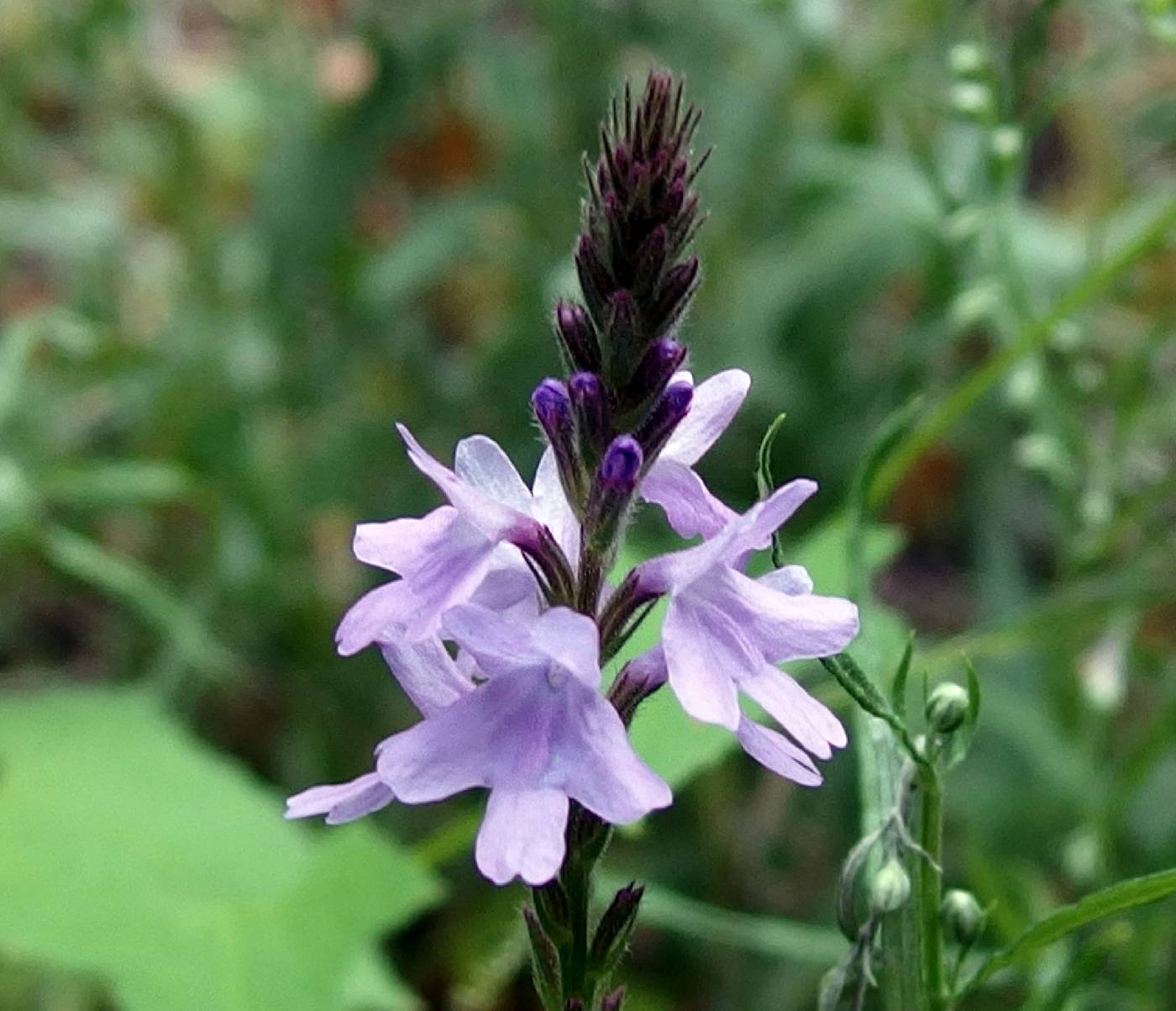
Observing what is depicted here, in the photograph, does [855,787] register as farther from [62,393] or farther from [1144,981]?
[62,393]

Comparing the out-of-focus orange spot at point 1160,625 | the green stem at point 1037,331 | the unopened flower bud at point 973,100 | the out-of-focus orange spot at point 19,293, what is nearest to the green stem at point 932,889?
the green stem at point 1037,331

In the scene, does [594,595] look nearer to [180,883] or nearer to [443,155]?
[180,883]

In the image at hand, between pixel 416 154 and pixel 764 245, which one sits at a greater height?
pixel 416 154

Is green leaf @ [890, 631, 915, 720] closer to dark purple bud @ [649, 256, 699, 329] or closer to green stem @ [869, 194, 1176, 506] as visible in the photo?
dark purple bud @ [649, 256, 699, 329]

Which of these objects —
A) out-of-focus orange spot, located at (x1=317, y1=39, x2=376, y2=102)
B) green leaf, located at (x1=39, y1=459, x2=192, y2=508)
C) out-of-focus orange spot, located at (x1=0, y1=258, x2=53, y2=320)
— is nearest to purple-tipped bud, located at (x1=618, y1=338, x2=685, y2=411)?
green leaf, located at (x1=39, y1=459, x2=192, y2=508)

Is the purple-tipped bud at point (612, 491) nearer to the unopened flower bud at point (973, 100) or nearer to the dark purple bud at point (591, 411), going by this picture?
the dark purple bud at point (591, 411)

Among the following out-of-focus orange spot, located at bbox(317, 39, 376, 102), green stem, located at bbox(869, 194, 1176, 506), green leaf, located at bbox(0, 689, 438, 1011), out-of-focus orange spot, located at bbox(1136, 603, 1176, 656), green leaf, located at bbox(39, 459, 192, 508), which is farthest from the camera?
out-of-focus orange spot, located at bbox(317, 39, 376, 102)

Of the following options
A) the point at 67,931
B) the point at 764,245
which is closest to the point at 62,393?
the point at 764,245
